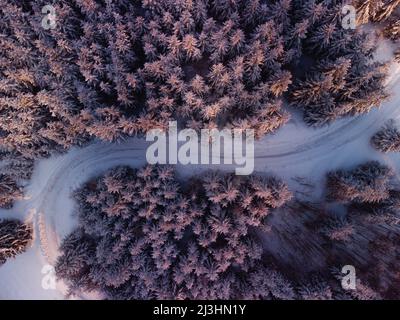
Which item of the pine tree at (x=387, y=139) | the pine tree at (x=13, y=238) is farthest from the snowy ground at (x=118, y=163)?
the pine tree at (x=13, y=238)

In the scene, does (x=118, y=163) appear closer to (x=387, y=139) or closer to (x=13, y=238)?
(x=13, y=238)

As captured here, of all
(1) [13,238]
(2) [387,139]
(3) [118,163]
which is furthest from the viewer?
(3) [118,163]

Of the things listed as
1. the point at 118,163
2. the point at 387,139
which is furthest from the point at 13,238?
the point at 387,139

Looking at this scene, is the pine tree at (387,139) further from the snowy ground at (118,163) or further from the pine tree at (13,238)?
the pine tree at (13,238)

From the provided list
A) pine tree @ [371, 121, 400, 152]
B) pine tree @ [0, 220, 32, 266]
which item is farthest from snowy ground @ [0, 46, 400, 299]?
pine tree @ [0, 220, 32, 266]

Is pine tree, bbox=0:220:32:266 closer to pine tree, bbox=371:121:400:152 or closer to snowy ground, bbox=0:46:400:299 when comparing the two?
snowy ground, bbox=0:46:400:299

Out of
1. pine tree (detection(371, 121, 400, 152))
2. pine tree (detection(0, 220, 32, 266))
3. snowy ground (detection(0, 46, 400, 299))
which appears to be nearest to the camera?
pine tree (detection(371, 121, 400, 152))

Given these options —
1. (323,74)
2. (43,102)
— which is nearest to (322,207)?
(323,74)
